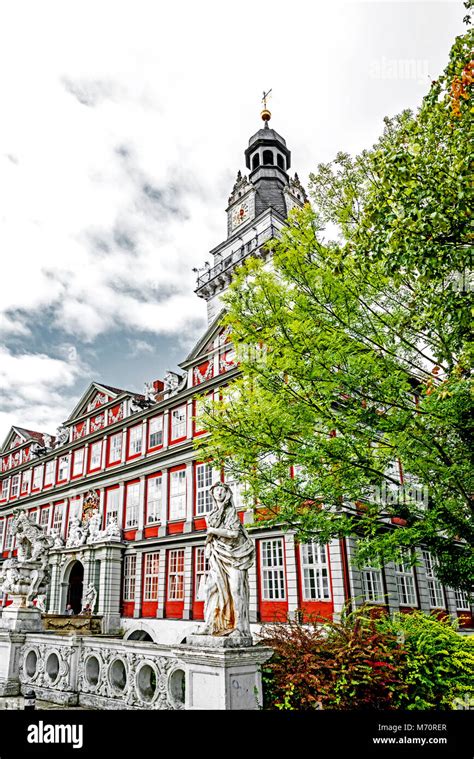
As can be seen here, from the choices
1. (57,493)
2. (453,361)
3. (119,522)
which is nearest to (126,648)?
(453,361)

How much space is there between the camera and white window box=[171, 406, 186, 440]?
26.8 m

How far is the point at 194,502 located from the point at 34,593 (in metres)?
12.0

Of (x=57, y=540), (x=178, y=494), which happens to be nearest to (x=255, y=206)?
(x=178, y=494)

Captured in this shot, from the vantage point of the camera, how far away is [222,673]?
21.2 feet

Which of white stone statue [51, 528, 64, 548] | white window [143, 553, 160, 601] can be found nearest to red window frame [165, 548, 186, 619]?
white window [143, 553, 160, 601]

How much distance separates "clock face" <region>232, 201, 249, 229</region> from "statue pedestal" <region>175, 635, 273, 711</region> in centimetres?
3307

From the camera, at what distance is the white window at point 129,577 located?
88.5ft

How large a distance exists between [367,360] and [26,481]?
36.6 m

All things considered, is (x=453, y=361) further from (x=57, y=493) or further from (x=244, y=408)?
(x=57, y=493)

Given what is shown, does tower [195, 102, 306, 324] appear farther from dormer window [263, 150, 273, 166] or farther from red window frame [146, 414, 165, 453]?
red window frame [146, 414, 165, 453]

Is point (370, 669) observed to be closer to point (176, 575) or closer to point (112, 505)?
point (176, 575)

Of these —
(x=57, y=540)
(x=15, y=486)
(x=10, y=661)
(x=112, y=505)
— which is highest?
(x=15, y=486)

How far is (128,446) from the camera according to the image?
30.6 metres

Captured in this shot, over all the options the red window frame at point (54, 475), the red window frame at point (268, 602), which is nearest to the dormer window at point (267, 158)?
the red window frame at point (54, 475)
